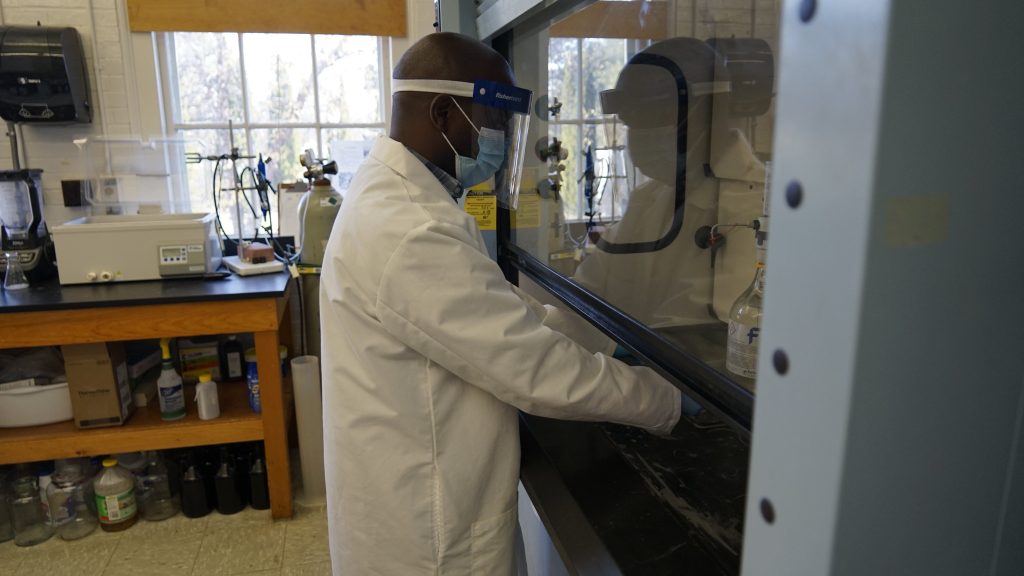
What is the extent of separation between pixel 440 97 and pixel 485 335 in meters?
0.42

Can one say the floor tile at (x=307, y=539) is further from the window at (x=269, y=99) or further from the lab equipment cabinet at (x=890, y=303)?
the lab equipment cabinet at (x=890, y=303)

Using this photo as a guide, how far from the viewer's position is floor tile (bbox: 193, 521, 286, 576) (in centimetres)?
228

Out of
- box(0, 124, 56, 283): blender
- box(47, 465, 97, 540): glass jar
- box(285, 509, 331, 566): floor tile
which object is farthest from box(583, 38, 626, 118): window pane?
box(47, 465, 97, 540): glass jar

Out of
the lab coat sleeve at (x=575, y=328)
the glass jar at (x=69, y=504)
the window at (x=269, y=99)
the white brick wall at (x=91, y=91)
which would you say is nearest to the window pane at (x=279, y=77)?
the window at (x=269, y=99)

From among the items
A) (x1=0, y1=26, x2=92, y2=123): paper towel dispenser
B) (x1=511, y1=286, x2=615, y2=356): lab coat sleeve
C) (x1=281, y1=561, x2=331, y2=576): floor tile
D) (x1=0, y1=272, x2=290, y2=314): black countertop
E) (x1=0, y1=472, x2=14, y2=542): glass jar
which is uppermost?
(x1=0, y1=26, x2=92, y2=123): paper towel dispenser

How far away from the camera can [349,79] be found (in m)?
3.12

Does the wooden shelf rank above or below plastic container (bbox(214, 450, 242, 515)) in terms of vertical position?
above

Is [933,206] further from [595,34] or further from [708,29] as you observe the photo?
[595,34]

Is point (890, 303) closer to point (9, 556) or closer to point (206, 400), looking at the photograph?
point (206, 400)

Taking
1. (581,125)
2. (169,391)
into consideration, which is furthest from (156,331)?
(581,125)

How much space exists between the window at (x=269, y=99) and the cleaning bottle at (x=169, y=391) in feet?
2.83

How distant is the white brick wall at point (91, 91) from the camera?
271cm

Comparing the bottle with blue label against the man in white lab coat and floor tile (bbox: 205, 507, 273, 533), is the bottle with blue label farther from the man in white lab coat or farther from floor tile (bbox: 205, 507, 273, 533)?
the man in white lab coat

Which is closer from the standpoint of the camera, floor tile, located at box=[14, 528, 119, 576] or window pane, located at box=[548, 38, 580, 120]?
window pane, located at box=[548, 38, 580, 120]
